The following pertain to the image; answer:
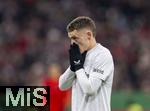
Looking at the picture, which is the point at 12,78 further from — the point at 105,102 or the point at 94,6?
the point at 105,102

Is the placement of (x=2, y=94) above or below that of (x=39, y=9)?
below

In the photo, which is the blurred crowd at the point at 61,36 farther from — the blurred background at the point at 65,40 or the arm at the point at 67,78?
the arm at the point at 67,78

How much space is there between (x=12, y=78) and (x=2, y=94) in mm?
6072

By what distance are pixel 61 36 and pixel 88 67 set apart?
11320 mm

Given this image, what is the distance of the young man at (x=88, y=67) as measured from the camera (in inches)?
213

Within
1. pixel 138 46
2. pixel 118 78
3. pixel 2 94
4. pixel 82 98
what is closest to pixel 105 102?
pixel 82 98

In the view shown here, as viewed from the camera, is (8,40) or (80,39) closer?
(80,39)

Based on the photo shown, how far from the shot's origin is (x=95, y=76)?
5383 millimetres

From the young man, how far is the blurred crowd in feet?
29.5

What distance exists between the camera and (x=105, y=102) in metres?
5.45

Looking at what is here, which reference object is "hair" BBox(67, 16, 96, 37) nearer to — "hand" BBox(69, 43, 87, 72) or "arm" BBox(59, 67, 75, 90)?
"hand" BBox(69, 43, 87, 72)

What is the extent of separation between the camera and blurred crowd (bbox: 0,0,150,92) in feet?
51.2

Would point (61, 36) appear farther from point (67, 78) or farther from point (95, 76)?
point (95, 76)

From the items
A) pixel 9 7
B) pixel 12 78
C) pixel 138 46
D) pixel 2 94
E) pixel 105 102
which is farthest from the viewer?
pixel 9 7
